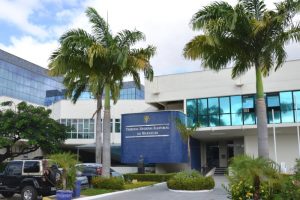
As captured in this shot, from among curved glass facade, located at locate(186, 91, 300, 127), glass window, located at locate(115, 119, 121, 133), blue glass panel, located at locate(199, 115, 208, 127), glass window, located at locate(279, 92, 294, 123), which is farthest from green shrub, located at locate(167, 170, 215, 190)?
glass window, located at locate(115, 119, 121, 133)

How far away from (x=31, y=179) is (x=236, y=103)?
2211cm

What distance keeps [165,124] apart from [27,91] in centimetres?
5081

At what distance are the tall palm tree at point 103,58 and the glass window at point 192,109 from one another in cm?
1331

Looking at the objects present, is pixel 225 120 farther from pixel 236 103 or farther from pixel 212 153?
pixel 212 153

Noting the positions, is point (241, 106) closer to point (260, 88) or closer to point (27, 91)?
point (260, 88)

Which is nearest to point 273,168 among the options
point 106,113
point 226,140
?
point 106,113

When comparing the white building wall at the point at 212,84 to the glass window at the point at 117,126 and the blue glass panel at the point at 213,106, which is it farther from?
the glass window at the point at 117,126

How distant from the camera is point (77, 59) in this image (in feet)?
75.0

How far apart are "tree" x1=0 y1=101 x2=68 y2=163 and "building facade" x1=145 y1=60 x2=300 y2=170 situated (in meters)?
9.44

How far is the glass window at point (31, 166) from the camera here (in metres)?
17.6

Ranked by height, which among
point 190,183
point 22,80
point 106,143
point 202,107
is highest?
point 22,80

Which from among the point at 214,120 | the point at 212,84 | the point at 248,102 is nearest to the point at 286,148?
the point at 248,102

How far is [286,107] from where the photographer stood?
111 feet

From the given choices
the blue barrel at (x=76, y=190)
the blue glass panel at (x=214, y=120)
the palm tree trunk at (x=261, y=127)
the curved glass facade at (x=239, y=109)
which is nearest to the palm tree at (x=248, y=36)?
the palm tree trunk at (x=261, y=127)
